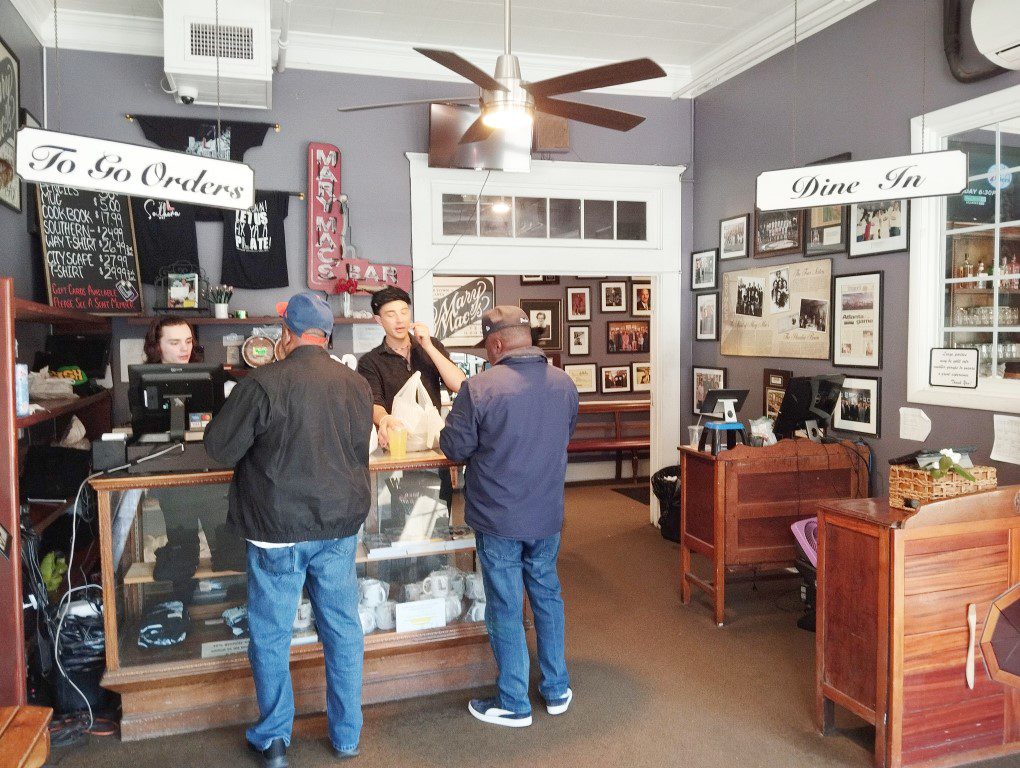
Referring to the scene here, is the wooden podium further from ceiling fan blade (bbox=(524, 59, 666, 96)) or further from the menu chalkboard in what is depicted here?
the menu chalkboard

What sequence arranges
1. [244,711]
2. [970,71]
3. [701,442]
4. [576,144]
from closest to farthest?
[244,711] → [970,71] → [701,442] → [576,144]

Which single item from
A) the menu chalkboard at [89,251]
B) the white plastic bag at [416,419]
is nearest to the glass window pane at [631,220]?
the white plastic bag at [416,419]

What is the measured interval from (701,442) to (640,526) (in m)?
2.27

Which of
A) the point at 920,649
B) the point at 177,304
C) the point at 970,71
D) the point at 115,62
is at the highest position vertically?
the point at 115,62

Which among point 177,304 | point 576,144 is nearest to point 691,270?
point 576,144

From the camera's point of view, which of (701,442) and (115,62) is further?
(115,62)

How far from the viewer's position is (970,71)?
3.76m

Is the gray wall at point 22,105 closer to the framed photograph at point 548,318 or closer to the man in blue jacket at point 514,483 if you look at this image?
the man in blue jacket at point 514,483

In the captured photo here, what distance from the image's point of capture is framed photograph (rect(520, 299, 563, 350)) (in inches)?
346

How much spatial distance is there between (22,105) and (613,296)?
6.04 metres

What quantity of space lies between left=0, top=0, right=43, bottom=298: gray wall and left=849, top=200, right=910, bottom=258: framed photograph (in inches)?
178

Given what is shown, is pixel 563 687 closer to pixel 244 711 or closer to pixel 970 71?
pixel 244 711

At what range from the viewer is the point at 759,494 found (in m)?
4.30

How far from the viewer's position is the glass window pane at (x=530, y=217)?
590 centimetres
